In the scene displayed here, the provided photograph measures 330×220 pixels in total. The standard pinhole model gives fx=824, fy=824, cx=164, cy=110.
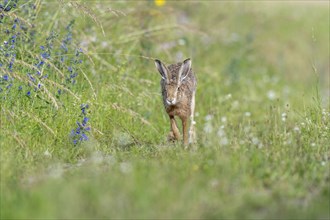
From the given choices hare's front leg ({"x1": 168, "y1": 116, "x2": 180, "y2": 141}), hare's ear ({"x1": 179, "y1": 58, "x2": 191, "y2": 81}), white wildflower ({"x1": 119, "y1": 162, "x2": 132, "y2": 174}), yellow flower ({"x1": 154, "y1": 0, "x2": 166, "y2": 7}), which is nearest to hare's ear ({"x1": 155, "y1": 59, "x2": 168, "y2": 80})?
hare's ear ({"x1": 179, "y1": 58, "x2": 191, "y2": 81})

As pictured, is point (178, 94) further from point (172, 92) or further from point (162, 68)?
point (162, 68)

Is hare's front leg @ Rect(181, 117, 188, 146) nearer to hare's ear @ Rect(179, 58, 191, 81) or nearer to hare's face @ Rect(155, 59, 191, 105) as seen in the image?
hare's face @ Rect(155, 59, 191, 105)

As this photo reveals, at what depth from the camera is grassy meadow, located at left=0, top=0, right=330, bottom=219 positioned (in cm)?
615

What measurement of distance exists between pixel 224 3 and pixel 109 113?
29.5 ft

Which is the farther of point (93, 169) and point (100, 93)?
point (100, 93)

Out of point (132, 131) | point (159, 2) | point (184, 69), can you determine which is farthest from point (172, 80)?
point (159, 2)

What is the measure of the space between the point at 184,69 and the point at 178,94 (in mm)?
295

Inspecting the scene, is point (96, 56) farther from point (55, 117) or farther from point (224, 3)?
point (224, 3)

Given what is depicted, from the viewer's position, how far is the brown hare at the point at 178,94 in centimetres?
896

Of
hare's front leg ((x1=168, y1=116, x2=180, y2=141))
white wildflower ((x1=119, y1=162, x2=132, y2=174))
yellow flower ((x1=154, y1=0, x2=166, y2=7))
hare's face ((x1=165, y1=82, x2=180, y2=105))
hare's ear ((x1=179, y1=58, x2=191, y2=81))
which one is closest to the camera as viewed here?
white wildflower ((x1=119, y1=162, x2=132, y2=174))

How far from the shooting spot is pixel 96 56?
429 inches

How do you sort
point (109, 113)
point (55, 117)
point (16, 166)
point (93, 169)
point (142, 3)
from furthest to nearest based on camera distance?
point (142, 3) < point (109, 113) < point (55, 117) < point (16, 166) < point (93, 169)

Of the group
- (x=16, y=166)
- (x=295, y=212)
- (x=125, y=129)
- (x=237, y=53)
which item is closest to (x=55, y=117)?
(x=125, y=129)

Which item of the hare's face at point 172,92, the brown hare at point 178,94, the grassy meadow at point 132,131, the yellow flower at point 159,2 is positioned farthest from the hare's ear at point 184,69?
the yellow flower at point 159,2
